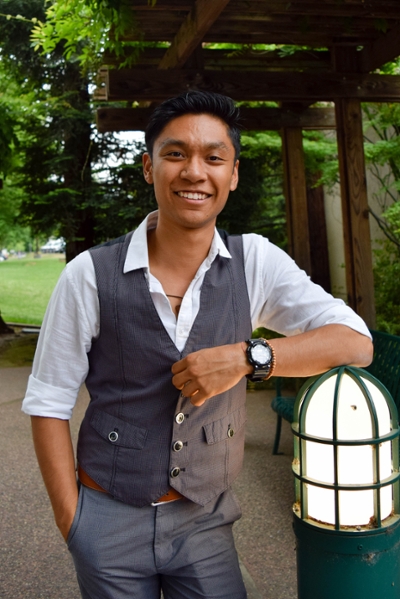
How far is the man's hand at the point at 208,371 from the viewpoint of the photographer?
160 centimetres

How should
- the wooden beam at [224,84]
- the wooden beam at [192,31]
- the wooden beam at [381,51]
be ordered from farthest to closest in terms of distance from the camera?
the wooden beam at [224,84]
the wooden beam at [381,51]
the wooden beam at [192,31]

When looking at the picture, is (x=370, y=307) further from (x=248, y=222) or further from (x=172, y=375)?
(x=248, y=222)

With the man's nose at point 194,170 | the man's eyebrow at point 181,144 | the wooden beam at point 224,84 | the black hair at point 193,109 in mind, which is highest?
the wooden beam at point 224,84

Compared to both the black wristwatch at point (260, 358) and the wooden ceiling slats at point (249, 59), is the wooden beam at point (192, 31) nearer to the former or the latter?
the wooden ceiling slats at point (249, 59)

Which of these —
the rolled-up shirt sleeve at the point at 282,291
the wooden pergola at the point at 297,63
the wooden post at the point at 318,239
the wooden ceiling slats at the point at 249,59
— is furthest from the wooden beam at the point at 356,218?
the wooden post at the point at 318,239

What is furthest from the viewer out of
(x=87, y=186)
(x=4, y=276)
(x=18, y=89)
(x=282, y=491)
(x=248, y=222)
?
(x=4, y=276)

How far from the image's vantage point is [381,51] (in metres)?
5.50

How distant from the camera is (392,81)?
5.83 meters

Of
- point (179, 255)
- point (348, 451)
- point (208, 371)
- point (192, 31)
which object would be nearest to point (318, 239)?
point (192, 31)

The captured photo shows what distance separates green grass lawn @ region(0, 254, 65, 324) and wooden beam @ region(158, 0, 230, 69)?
1296cm

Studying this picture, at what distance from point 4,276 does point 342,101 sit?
30142 millimetres

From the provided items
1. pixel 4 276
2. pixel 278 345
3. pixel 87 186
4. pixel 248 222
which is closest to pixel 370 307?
pixel 278 345

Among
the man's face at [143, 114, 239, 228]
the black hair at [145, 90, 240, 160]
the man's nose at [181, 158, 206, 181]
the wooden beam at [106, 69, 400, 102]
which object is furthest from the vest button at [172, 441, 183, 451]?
the wooden beam at [106, 69, 400, 102]

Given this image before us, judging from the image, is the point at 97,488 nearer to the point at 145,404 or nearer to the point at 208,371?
the point at 145,404
